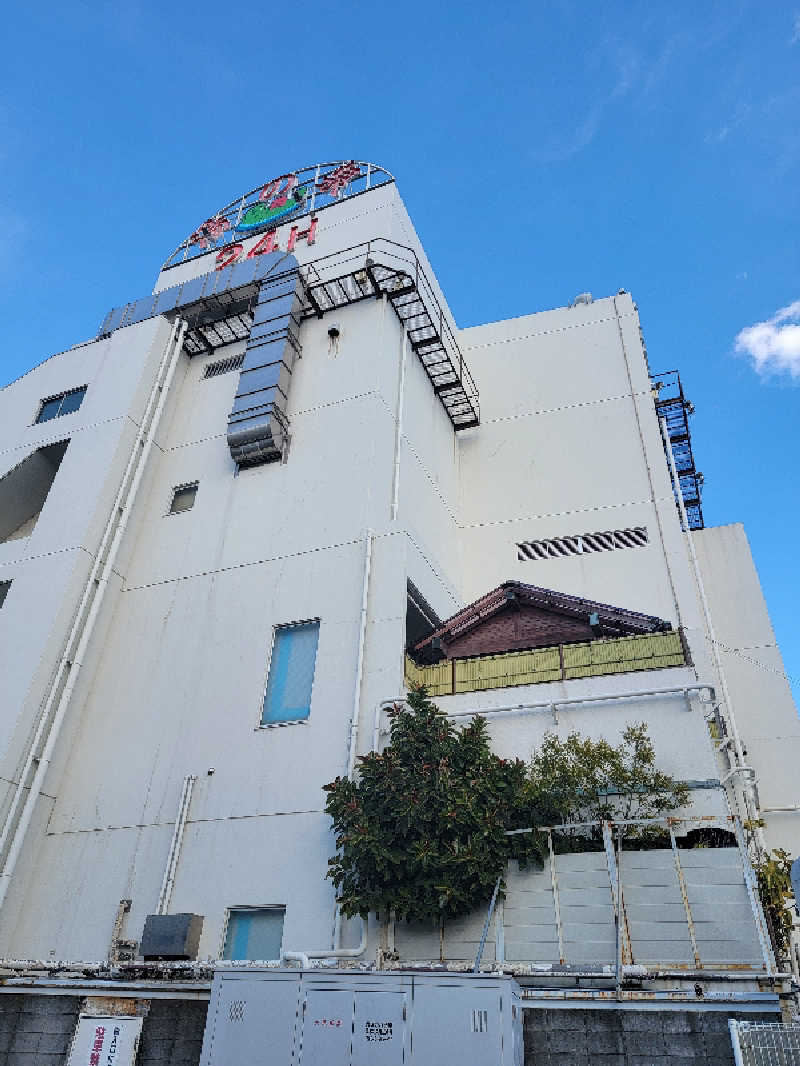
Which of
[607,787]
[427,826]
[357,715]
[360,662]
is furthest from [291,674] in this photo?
[607,787]

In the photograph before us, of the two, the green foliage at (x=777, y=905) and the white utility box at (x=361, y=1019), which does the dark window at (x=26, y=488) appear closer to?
the white utility box at (x=361, y=1019)

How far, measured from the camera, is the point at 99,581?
18328 mm

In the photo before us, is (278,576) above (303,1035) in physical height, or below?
above

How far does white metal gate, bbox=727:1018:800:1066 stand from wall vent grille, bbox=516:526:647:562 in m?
14.4

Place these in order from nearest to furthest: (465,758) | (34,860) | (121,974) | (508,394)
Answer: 1. (121,974)
2. (465,758)
3. (34,860)
4. (508,394)

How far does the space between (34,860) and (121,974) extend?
625cm

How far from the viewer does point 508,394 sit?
25.7 meters

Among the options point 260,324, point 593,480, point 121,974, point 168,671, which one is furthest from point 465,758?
point 260,324

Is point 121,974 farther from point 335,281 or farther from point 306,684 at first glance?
point 335,281

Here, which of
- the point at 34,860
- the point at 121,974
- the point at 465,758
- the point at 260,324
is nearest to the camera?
the point at 121,974

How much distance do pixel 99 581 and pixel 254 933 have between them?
9.16 m

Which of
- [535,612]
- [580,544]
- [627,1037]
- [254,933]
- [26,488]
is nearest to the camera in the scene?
[627,1037]

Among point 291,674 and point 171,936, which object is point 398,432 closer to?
point 291,674

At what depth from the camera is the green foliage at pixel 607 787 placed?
1202 centimetres
